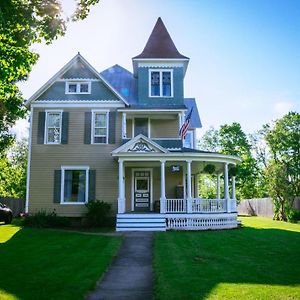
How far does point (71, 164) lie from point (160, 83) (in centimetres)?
710

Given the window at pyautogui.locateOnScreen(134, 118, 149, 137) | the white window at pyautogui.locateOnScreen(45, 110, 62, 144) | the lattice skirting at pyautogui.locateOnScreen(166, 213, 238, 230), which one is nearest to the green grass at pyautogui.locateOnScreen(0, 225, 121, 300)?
the lattice skirting at pyautogui.locateOnScreen(166, 213, 238, 230)

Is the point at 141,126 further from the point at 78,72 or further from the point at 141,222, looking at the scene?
the point at 141,222

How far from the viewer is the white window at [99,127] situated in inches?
840

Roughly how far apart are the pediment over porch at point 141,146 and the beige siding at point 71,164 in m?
1.87

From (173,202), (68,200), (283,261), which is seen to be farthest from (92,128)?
(283,261)

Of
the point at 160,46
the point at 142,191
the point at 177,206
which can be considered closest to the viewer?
the point at 177,206

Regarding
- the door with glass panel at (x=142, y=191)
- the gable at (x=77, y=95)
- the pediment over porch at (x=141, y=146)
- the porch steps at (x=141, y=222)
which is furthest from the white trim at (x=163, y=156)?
the gable at (x=77, y=95)

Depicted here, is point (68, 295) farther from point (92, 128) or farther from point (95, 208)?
point (92, 128)

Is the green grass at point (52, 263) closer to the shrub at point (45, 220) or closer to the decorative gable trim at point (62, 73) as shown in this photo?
the shrub at point (45, 220)

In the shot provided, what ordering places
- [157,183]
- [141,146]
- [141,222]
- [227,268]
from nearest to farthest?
[227,268]
[141,222]
[141,146]
[157,183]

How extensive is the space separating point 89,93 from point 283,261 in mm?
14839

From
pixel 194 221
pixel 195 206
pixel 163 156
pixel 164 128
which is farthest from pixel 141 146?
pixel 194 221

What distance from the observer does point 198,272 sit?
8711 mm

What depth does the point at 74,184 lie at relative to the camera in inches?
825
